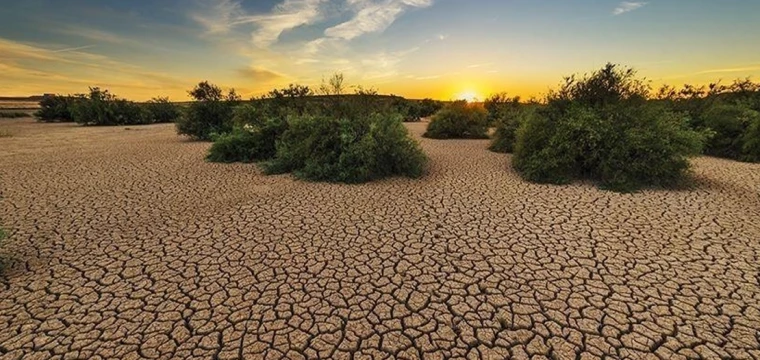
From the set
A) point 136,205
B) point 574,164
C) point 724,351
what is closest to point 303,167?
point 136,205

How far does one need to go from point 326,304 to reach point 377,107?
8085 millimetres

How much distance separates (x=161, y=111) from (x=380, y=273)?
34170mm

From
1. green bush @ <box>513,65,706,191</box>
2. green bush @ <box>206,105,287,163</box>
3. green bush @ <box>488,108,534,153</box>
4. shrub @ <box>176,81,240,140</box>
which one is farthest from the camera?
shrub @ <box>176,81,240,140</box>

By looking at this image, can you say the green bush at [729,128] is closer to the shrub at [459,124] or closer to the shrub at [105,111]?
the shrub at [459,124]

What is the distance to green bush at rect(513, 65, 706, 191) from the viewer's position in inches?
313

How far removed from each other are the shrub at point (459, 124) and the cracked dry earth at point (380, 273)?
33.8 ft

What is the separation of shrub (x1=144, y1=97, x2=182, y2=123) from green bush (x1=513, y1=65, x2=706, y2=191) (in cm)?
3099

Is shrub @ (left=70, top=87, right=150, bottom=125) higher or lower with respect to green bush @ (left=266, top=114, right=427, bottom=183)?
higher

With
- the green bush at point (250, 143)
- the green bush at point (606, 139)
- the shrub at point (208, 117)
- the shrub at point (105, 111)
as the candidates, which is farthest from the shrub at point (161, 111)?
the green bush at point (606, 139)

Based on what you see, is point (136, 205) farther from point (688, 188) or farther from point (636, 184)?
point (688, 188)

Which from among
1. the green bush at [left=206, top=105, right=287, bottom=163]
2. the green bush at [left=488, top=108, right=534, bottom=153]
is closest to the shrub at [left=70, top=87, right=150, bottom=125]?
the green bush at [left=206, top=105, right=287, bottom=163]

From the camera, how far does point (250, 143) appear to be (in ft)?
37.4

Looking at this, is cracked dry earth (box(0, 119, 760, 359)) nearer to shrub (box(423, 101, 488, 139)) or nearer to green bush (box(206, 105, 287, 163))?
green bush (box(206, 105, 287, 163))

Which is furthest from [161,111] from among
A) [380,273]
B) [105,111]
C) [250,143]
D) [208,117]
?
[380,273]
